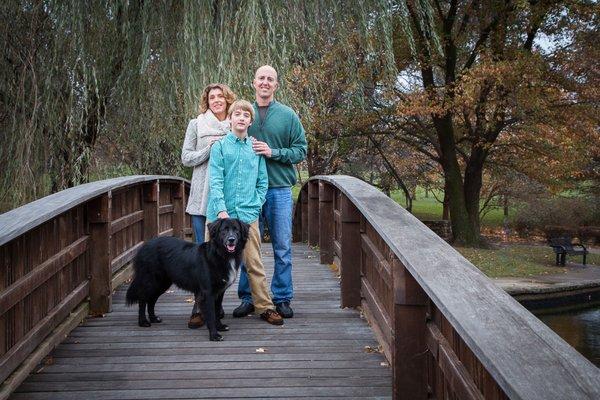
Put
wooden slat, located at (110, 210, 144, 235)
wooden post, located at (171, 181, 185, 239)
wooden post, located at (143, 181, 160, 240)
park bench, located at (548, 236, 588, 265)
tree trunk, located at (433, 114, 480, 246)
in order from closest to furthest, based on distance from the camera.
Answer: wooden slat, located at (110, 210, 144, 235) < wooden post, located at (143, 181, 160, 240) < wooden post, located at (171, 181, 185, 239) < tree trunk, located at (433, 114, 480, 246) < park bench, located at (548, 236, 588, 265)

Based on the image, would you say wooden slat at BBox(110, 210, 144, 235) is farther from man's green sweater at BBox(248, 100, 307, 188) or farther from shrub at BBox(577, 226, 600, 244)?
shrub at BBox(577, 226, 600, 244)

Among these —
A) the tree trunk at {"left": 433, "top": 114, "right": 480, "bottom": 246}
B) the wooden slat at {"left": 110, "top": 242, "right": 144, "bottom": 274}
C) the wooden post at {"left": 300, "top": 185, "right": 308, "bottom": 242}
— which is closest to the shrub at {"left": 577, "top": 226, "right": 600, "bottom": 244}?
the tree trunk at {"left": 433, "top": 114, "right": 480, "bottom": 246}

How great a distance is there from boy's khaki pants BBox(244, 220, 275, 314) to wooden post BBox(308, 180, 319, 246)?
4.40 meters

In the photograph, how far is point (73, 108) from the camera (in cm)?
706

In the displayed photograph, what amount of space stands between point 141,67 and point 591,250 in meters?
22.7

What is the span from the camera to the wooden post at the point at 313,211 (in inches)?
361

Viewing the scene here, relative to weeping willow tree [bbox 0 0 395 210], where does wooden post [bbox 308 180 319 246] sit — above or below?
below

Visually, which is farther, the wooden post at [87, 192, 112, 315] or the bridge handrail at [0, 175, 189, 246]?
the wooden post at [87, 192, 112, 315]

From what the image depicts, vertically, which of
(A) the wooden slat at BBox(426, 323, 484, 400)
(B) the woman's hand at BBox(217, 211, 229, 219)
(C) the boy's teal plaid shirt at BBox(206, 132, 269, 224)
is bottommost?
(A) the wooden slat at BBox(426, 323, 484, 400)

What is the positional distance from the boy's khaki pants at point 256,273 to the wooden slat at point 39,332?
3.98ft

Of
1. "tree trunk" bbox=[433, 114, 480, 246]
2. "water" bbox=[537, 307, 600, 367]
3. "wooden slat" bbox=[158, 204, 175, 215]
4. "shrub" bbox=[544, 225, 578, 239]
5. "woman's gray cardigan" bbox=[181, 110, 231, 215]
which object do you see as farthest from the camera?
"shrub" bbox=[544, 225, 578, 239]

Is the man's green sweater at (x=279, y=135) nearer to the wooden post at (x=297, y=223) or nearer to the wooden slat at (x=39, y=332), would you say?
the wooden slat at (x=39, y=332)

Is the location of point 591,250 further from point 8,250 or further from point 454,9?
point 8,250

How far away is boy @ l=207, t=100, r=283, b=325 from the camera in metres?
4.28
